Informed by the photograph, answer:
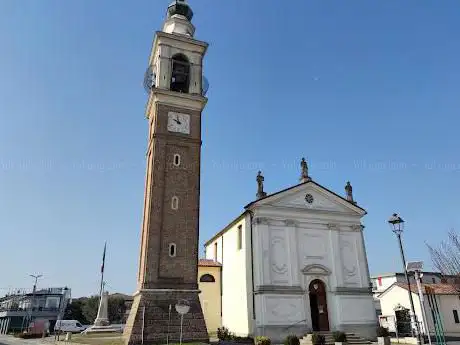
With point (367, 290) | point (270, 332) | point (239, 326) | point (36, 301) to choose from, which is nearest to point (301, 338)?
point (270, 332)

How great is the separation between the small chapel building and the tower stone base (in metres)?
5.22

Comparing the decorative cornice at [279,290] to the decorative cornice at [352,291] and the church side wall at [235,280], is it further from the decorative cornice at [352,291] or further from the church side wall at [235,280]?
the decorative cornice at [352,291]

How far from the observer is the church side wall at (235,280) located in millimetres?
25438

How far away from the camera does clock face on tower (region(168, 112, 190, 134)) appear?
83.4 feet

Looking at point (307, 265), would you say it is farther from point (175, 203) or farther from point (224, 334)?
point (175, 203)

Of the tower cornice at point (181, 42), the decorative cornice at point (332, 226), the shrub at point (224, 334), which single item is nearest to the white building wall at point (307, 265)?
the decorative cornice at point (332, 226)

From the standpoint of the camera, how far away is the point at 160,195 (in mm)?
23172

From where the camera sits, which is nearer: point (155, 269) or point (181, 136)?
point (155, 269)

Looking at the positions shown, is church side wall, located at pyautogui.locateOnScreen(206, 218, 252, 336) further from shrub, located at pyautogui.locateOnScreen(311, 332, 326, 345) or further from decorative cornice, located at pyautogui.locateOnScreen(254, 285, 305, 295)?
shrub, located at pyautogui.locateOnScreen(311, 332, 326, 345)

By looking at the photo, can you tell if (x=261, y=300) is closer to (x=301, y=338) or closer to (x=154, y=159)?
(x=301, y=338)

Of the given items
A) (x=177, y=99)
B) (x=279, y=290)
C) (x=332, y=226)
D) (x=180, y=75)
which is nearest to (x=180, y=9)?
(x=180, y=75)

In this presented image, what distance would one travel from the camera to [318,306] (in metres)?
25.9

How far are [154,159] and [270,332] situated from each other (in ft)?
43.0

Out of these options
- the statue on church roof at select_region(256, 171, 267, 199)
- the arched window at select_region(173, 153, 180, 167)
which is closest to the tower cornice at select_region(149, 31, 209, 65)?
the arched window at select_region(173, 153, 180, 167)
